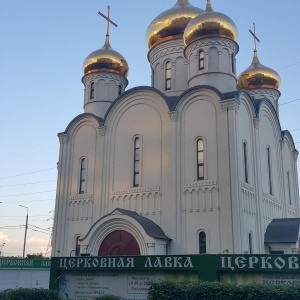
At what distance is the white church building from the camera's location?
13742 millimetres

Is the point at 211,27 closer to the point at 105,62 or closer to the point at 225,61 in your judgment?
the point at 225,61

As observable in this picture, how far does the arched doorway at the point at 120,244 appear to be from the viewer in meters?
14.1

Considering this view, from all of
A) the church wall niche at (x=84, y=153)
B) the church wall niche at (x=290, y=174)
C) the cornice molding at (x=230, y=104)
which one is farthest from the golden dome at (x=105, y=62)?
the church wall niche at (x=290, y=174)

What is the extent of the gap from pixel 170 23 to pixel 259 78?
5302mm

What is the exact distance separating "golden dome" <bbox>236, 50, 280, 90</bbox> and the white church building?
279 cm

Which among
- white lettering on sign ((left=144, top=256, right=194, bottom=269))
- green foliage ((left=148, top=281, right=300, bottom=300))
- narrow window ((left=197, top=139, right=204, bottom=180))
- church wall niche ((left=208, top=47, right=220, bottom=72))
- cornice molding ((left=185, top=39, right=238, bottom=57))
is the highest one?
cornice molding ((left=185, top=39, right=238, bottom=57))

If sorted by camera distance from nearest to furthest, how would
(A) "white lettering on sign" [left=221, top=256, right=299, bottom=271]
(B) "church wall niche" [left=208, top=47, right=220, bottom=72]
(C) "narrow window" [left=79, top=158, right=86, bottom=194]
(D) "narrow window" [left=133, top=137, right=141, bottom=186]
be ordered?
(A) "white lettering on sign" [left=221, top=256, right=299, bottom=271]
(D) "narrow window" [left=133, top=137, right=141, bottom=186]
(B) "church wall niche" [left=208, top=47, right=220, bottom=72]
(C) "narrow window" [left=79, top=158, right=86, bottom=194]

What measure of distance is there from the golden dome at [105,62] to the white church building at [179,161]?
7 cm

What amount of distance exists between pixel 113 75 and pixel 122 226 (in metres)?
8.67

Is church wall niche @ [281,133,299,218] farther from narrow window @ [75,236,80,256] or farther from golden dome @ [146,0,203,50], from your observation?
narrow window @ [75,236,80,256]

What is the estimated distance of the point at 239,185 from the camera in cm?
1341

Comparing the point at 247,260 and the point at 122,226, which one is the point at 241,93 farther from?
the point at 247,260

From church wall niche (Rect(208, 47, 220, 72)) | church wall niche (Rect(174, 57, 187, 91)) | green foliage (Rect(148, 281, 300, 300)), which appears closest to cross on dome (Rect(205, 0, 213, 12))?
church wall niche (Rect(208, 47, 220, 72))

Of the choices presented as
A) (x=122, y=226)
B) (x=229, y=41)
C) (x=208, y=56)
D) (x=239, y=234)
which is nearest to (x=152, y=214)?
(x=122, y=226)
